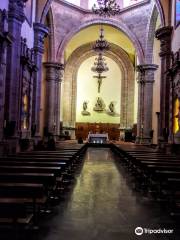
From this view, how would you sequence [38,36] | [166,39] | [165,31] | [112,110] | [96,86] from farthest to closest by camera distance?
[96,86], [112,110], [38,36], [166,39], [165,31]

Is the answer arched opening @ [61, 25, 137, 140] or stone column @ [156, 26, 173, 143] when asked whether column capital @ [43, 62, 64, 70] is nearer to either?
arched opening @ [61, 25, 137, 140]

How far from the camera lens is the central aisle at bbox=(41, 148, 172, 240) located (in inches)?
192

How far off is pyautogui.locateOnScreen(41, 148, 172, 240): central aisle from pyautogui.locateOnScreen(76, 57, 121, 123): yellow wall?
1175 inches

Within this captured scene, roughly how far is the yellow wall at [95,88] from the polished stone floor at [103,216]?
98.4ft

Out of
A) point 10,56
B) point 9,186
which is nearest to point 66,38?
point 10,56

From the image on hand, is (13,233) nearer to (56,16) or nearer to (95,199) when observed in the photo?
(95,199)

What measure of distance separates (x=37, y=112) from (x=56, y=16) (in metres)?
11.7

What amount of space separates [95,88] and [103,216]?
112ft

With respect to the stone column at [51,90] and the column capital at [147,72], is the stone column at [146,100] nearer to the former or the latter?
the column capital at [147,72]

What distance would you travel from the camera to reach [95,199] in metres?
7.43

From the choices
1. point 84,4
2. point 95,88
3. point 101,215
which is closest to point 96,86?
point 95,88

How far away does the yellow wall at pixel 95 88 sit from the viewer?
39062mm

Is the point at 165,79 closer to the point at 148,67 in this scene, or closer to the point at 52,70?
the point at 148,67

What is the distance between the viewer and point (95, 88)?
39531 mm
